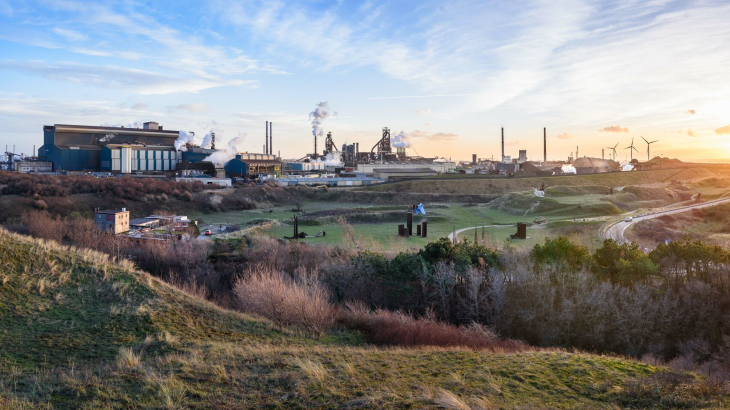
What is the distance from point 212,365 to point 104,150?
69.3 metres

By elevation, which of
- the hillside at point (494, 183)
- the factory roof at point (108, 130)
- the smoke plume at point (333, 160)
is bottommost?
the hillside at point (494, 183)

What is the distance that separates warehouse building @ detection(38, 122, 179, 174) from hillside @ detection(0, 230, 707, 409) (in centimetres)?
6071

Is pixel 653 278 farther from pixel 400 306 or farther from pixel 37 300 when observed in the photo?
pixel 37 300

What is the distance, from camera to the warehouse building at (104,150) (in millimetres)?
69438

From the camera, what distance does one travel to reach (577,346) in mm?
16500

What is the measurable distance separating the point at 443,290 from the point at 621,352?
6.06 m

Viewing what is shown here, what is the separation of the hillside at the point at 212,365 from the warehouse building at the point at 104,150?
2390 inches

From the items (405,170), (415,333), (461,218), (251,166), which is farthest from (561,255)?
(405,170)

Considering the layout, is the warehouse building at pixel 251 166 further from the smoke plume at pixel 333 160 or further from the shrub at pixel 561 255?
the shrub at pixel 561 255

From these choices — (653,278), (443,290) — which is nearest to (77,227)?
(443,290)

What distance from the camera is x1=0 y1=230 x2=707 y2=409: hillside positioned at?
26.6ft

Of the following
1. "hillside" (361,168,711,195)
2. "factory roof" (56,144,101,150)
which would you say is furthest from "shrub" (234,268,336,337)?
"factory roof" (56,144,101,150)

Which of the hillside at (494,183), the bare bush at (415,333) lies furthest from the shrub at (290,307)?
the hillside at (494,183)

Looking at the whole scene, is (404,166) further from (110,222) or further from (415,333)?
(415,333)
